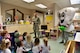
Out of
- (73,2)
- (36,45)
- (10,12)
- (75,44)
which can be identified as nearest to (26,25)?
(10,12)

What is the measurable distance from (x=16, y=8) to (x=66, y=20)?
224 inches

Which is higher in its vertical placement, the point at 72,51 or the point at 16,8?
the point at 16,8

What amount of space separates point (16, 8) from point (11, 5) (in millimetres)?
729

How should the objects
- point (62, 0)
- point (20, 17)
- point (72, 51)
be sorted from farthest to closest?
point (20, 17)
point (62, 0)
point (72, 51)

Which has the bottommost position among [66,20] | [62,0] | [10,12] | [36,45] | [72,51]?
[36,45]

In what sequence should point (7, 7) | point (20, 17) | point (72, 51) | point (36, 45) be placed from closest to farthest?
point (72, 51), point (36, 45), point (7, 7), point (20, 17)

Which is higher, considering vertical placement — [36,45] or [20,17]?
[20,17]

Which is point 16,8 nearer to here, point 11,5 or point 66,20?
point 11,5

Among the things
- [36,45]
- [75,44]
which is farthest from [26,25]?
[75,44]

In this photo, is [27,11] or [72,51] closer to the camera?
[72,51]

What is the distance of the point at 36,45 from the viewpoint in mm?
3182

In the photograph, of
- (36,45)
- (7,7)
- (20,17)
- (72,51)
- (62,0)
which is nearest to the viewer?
(72,51)

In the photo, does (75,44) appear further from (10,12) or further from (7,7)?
(10,12)

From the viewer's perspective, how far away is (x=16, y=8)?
388 inches
